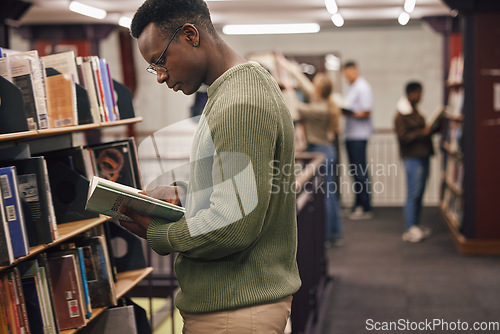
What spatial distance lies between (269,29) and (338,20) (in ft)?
3.09

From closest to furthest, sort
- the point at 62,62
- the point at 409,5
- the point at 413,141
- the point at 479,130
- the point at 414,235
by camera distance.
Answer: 1. the point at 62,62
2. the point at 479,130
3. the point at 413,141
4. the point at 414,235
5. the point at 409,5

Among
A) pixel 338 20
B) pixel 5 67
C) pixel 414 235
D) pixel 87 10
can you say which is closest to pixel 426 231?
pixel 414 235

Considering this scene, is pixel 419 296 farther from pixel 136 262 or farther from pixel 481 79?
pixel 136 262

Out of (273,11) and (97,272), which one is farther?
(273,11)

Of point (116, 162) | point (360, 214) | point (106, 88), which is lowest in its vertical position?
point (360, 214)

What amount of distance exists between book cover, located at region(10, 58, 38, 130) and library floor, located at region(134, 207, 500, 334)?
147cm

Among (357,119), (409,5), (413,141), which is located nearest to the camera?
(413,141)

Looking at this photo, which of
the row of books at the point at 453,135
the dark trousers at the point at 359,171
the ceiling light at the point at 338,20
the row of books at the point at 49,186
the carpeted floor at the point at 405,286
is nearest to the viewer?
the row of books at the point at 49,186

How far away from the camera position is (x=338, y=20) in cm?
697

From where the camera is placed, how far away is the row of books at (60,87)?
1735mm

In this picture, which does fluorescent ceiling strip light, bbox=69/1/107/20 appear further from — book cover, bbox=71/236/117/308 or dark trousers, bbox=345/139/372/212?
book cover, bbox=71/236/117/308

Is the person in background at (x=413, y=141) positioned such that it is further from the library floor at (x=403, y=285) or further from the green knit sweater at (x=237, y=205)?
the green knit sweater at (x=237, y=205)

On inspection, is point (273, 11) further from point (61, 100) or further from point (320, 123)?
point (61, 100)

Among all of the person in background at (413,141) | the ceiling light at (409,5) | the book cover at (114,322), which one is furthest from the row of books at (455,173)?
the book cover at (114,322)
